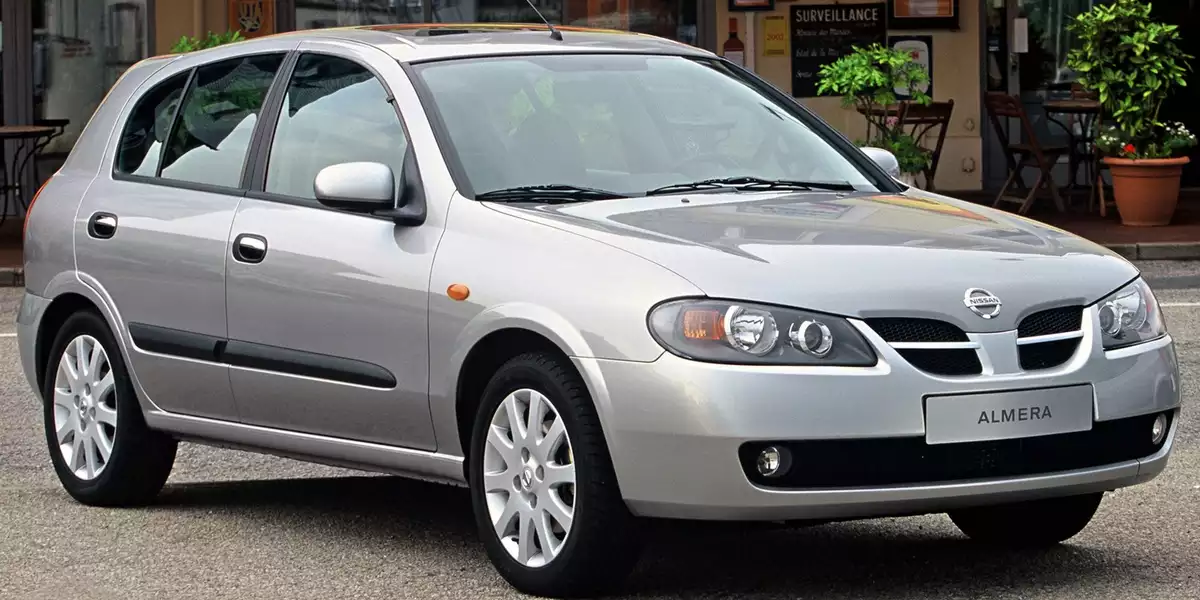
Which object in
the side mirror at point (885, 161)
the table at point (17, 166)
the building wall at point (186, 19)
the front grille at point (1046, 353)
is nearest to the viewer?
the front grille at point (1046, 353)

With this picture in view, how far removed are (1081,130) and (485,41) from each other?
1535cm

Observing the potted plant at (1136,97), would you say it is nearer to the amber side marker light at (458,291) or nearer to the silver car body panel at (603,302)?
the silver car body panel at (603,302)

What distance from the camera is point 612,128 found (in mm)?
5934

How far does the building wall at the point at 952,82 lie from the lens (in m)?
21.2

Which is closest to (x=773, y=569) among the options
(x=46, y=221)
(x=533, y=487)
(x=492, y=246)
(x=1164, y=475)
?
(x=533, y=487)

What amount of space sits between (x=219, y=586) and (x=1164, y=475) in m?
3.21

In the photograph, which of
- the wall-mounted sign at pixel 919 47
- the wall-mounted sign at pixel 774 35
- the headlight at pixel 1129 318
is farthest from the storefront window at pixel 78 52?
the headlight at pixel 1129 318

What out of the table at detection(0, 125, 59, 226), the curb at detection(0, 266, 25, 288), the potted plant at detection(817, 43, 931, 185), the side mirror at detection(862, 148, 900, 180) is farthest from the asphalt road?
the table at detection(0, 125, 59, 226)

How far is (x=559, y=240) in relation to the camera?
17.1ft

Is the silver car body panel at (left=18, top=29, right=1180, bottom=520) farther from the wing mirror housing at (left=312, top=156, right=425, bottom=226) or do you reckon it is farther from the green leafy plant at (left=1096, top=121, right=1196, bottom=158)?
the green leafy plant at (left=1096, top=121, right=1196, bottom=158)

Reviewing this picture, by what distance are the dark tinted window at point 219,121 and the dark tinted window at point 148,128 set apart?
8 cm

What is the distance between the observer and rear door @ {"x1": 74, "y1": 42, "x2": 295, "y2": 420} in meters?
6.33

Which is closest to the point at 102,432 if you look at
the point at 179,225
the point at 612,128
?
A: the point at 179,225

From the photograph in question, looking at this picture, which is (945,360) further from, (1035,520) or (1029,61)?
(1029,61)
